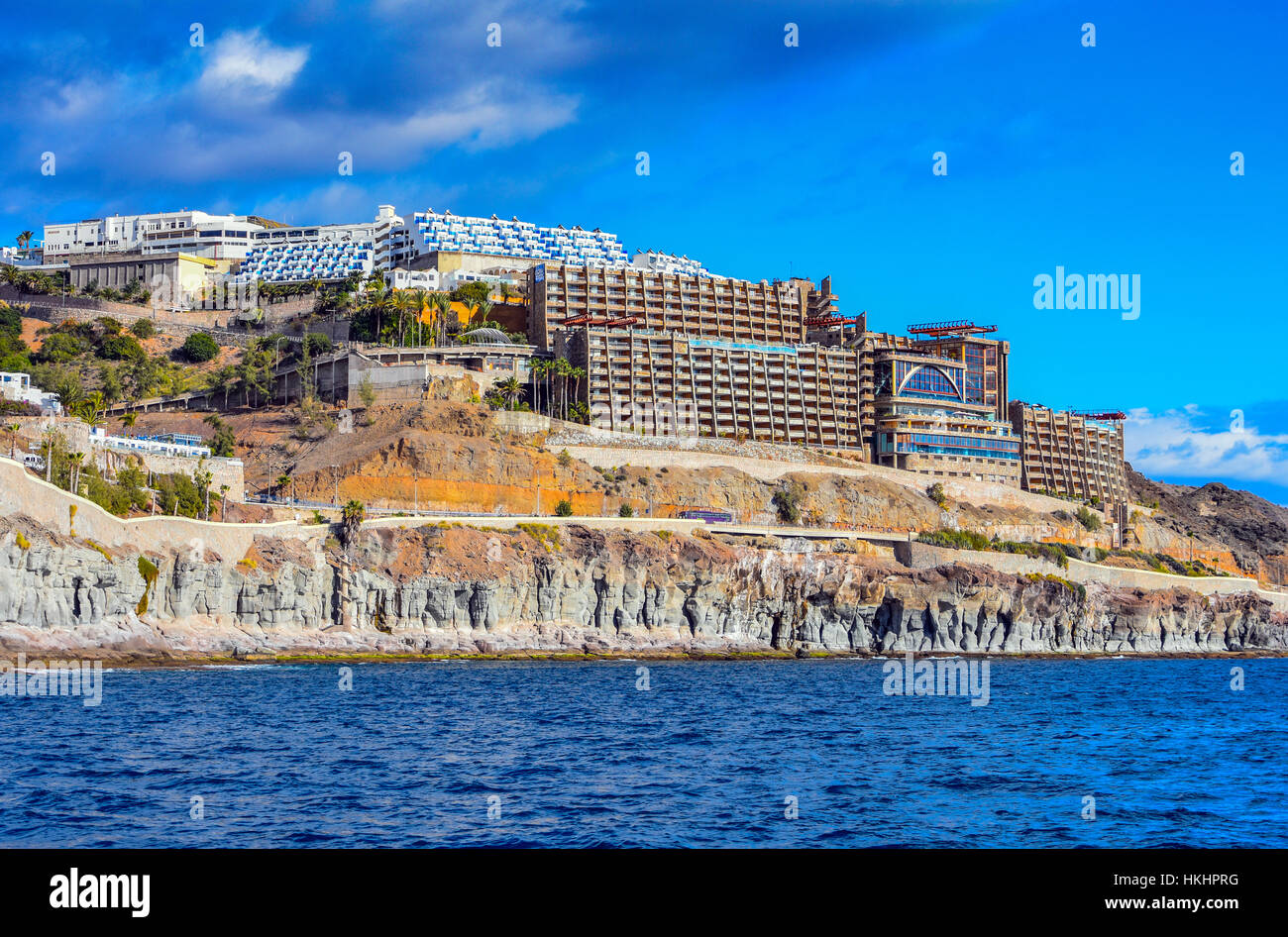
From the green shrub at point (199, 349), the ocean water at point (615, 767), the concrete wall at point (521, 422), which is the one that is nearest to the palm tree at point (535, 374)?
the concrete wall at point (521, 422)

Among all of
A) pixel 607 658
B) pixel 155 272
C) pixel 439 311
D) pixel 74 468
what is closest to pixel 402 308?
pixel 439 311

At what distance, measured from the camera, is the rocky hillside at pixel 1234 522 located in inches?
6836

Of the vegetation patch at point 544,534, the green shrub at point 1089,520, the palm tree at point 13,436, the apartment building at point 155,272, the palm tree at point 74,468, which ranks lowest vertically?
the vegetation patch at point 544,534

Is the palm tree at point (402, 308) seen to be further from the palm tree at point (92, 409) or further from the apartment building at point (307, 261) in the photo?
the palm tree at point (92, 409)

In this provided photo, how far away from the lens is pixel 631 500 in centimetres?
→ 11975

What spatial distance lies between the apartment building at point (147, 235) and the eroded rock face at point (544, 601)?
11135cm

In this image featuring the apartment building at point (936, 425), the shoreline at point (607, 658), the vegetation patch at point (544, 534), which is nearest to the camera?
the shoreline at point (607, 658)

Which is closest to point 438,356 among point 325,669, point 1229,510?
point 325,669

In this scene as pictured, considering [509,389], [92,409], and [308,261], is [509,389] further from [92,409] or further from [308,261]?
[308,261]

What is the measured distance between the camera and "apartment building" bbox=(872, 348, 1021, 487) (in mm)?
151625

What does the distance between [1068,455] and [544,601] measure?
103294mm

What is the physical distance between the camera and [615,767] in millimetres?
41156

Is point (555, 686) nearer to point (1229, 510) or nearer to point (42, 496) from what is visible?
point (42, 496)
